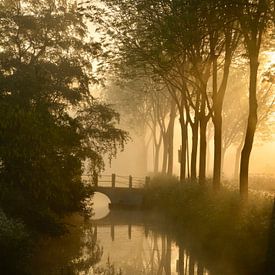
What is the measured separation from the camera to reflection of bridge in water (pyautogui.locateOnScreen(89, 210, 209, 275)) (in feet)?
73.6

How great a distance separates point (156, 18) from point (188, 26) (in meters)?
5.62

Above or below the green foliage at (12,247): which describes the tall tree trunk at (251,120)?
above

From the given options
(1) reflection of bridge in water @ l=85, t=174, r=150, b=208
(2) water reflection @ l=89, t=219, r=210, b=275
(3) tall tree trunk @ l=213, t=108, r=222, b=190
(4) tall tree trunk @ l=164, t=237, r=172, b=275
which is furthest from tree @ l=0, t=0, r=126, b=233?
(1) reflection of bridge in water @ l=85, t=174, r=150, b=208

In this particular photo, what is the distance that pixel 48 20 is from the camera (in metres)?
31.8

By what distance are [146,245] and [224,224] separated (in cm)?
768

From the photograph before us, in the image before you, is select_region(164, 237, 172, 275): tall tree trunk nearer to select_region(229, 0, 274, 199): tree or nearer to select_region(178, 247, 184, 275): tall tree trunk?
select_region(178, 247, 184, 275): tall tree trunk

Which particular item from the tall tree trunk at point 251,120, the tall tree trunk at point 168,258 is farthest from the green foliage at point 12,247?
the tall tree trunk at point 251,120

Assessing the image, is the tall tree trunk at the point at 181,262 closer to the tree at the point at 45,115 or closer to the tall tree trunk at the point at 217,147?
the tall tree trunk at the point at 217,147

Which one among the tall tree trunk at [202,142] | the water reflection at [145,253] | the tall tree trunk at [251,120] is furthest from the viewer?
the tall tree trunk at [202,142]

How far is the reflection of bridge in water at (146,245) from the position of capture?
22438 mm

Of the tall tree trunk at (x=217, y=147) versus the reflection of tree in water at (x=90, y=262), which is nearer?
the reflection of tree in water at (x=90, y=262)

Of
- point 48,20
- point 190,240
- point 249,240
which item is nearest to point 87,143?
point 48,20

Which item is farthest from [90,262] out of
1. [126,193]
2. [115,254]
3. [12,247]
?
[126,193]

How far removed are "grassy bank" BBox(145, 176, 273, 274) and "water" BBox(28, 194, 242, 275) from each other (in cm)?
53
